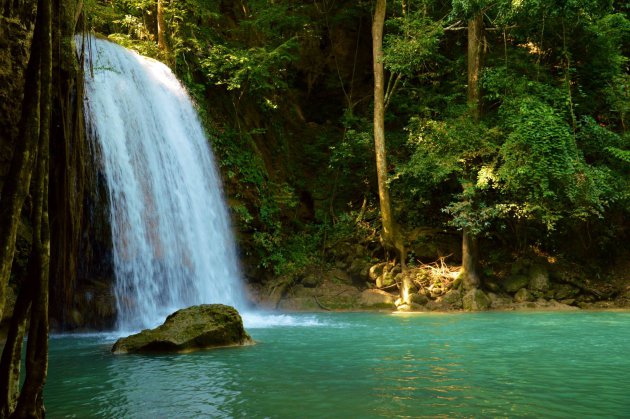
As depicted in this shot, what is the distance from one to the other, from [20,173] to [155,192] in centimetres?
885

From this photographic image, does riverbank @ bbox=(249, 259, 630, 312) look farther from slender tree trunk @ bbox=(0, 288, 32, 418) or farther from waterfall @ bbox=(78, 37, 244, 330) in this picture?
slender tree trunk @ bbox=(0, 288, 32, 418)

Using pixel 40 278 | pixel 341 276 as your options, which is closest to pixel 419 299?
pixel 341 276

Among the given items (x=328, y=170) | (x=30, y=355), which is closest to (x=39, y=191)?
(x=30, y=355)

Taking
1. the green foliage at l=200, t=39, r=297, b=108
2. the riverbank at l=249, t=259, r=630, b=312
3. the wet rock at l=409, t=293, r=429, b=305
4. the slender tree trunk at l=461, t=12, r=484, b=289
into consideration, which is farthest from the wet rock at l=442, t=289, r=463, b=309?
the green foliage at l=200, t=39, r=297, b=108

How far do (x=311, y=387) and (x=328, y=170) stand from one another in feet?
47.6

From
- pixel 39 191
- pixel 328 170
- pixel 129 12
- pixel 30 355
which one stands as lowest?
pixel 30 355

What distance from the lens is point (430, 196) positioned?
16281 millimetres

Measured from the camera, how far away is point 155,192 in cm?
1216

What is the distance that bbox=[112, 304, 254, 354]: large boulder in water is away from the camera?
7.34m

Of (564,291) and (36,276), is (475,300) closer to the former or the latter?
(564,291)

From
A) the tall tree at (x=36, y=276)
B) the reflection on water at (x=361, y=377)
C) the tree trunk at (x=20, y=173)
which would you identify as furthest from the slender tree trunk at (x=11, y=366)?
the reflection on water at (x=361, y=377)

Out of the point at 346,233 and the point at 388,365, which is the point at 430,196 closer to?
the point at 346,233

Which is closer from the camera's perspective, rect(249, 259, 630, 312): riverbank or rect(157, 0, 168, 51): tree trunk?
rect(249, 259, 630, 312): riverbank

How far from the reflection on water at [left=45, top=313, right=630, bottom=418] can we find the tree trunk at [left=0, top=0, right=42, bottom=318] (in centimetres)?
168
